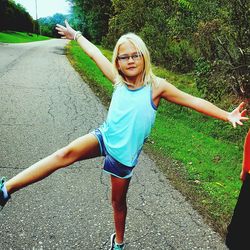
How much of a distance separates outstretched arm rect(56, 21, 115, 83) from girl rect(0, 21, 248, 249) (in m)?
0.15

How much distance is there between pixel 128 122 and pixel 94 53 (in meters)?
0.81

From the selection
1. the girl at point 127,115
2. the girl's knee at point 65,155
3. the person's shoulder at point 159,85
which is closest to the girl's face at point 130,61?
the girl at point 127,115

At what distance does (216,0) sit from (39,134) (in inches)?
194

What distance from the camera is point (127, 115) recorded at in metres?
2.54

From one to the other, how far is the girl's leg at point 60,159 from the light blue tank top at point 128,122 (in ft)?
0.47

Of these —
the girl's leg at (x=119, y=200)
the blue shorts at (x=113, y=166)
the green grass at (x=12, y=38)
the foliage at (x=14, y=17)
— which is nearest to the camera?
the blue shorts at (x=113, y=166)

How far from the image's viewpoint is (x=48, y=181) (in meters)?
4.32

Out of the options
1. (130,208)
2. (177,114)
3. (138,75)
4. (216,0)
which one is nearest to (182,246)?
(130,208)

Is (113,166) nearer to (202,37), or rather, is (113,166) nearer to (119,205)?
(119,205)

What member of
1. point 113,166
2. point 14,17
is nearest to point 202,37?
point 113,166

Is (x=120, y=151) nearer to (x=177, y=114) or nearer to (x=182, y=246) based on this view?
(x=182, y=246)

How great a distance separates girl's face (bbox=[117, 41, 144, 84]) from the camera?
101 inches

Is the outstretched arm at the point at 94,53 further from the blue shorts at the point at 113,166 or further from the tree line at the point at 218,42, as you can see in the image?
the tree line at the point at 218,42

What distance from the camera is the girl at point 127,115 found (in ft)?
8.37
